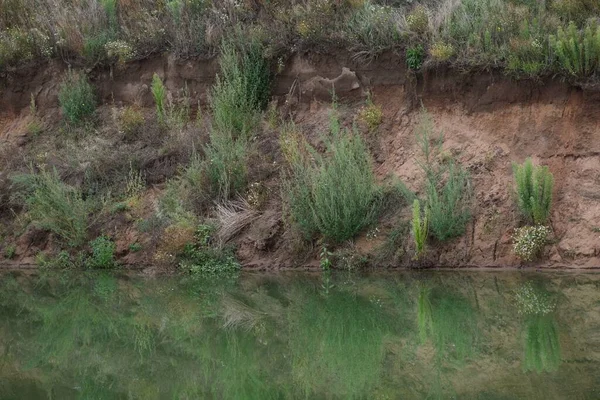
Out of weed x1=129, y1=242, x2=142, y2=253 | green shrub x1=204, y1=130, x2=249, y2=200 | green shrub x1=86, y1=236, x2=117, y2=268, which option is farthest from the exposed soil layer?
green shrub x1=204, y1=130, x2=249, y2=200

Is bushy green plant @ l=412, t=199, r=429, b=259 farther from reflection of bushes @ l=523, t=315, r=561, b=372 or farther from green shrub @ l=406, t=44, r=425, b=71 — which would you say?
reflection of bushes @ l=523, t=315, r=561, b=372

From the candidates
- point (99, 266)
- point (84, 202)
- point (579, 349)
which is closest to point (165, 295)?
point (99, 266)

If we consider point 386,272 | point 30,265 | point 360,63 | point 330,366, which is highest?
point 330,366

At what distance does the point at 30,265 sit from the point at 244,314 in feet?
24.6

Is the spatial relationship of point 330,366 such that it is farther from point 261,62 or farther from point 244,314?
point 261,62

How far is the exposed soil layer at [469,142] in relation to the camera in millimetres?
15047

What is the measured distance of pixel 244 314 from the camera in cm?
1302

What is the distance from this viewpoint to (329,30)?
62.6ft

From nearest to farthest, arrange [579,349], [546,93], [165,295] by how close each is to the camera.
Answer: [579,349]
[165,295]
[546,93]

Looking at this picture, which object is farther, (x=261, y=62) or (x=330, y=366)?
(x=261, y=62)

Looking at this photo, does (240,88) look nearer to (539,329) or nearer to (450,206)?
Result: (450,206)

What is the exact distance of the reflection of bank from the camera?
8.96m

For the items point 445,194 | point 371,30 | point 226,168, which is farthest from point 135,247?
point 371,30

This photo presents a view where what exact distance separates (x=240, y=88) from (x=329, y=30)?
2.23 m
